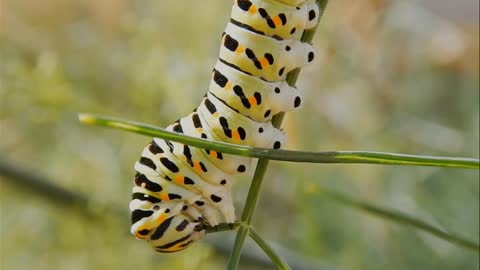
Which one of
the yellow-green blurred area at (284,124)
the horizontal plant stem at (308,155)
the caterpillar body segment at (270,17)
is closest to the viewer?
the horizontal plant stem at (308,155)

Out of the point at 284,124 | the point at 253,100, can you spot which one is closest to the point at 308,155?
the point at 253,100

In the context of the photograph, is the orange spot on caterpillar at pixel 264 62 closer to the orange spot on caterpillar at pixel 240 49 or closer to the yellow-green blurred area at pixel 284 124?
the orange spot on caterpillar at pixel 240 49

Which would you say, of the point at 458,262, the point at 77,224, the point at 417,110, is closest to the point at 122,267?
the point at 77,224

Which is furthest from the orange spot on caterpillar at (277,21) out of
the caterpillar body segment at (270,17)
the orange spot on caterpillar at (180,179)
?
the orange spot on caterpillar at (180,179)

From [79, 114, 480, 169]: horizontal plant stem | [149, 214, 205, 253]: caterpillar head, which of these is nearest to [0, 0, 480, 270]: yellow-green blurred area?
[149, 214, 205, 253]: caterpillar head

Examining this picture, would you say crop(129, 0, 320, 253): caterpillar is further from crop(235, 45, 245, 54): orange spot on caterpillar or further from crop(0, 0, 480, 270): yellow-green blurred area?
crop(0, 0, 480, 270): yellow-green blurred area

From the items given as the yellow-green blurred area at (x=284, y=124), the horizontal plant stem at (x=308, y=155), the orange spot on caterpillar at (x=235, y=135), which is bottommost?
the yellow-green blurred area at (x=284, y=124)

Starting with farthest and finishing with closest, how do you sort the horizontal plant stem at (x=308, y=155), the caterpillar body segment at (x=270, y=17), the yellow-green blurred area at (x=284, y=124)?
the yellow-green blurred area at (x=284, y=124)
the caterpillar body segment at (x=270, y=17)
the horizontal plant stem at (x=308, y=155)
